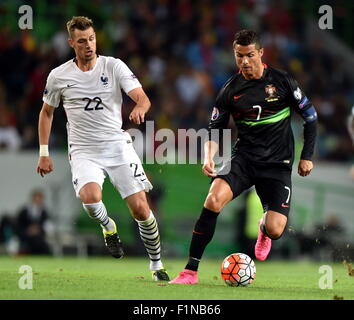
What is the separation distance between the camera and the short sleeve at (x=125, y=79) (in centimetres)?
985

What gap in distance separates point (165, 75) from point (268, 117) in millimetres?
9709

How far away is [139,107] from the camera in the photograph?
369 inches

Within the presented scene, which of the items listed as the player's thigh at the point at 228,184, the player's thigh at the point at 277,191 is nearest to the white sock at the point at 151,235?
the player's thigh at the point at 228,184

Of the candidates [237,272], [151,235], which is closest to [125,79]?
[151,235]

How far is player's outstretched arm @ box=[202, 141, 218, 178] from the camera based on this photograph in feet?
31.1

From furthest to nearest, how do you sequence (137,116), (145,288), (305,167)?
1. (305,167)
2. (145,288)
3. (137,116)

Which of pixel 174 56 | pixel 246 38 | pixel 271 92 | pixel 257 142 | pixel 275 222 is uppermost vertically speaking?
pixel 174 56

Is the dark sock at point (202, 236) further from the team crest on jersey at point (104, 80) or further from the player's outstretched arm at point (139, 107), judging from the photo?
the team crest on jersey at point (104, 80)

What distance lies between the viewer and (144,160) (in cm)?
1702

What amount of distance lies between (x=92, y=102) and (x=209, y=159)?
1370 millimetres

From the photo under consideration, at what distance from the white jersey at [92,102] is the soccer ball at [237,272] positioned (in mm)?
1597

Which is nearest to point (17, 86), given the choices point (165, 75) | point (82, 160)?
point (165, 75)

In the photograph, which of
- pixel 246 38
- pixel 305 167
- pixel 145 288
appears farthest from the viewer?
pixel 305 167

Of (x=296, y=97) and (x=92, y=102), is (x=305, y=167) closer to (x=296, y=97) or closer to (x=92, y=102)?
(x=296, y=97)
